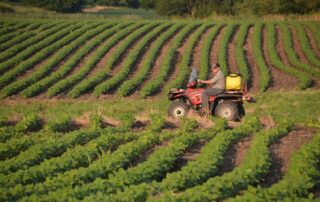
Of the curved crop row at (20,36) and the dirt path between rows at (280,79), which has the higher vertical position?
the curved crop row at (20,36)

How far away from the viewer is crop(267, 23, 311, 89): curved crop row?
24.6 meters

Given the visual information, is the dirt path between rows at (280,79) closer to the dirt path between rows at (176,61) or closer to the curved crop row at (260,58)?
the curved crop row at (260,58)

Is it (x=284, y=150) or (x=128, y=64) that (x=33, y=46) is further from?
(x=284, y=150)

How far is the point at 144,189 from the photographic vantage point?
8.32m

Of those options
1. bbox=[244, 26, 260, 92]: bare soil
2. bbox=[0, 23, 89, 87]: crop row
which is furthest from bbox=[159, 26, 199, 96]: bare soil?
bbox=[0, 23, 89, 87]: crop row

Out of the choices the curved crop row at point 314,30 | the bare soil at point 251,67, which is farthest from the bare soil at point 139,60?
the curved crop row at point 314,30

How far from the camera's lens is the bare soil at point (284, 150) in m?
9.67

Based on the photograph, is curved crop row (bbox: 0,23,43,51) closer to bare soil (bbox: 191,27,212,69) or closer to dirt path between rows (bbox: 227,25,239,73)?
bare soil (bbox: 191,27,212,69)

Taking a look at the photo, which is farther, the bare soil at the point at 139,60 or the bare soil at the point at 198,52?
the bare soil at the point at 198,52

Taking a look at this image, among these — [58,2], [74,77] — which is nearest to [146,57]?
[74,77]

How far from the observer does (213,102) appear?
14828 mm

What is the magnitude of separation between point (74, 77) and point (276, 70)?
35.9ft

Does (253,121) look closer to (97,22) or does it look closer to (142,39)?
(142,39)

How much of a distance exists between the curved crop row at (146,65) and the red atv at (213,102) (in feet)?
24.8
